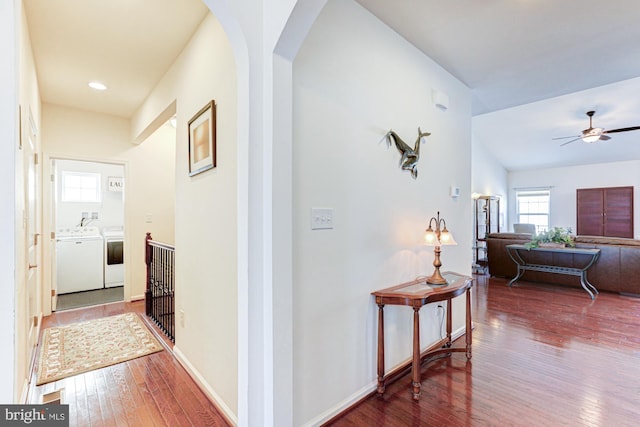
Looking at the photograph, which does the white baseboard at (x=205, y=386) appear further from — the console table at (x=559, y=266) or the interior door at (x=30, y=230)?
the console table at (x=559, y=266)

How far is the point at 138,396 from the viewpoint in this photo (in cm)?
212

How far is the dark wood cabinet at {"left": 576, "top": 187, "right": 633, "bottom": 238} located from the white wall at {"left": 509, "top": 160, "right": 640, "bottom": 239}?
11cm

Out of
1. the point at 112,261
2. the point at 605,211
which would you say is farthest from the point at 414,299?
the point at 605,211

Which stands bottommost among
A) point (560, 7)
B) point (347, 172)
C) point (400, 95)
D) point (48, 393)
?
point (48, 393)

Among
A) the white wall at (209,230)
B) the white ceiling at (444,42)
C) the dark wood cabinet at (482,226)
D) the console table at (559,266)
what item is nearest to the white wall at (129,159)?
the white ceiling at (444,42)

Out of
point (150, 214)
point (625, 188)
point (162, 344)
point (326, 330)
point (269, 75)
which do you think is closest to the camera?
point (269, 75)

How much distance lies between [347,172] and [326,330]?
3.33 feet

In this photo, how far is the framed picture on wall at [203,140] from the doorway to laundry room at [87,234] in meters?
2.89

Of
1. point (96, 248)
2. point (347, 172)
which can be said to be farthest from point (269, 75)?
point (96, 248)

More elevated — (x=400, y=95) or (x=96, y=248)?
(x=400, y=95)

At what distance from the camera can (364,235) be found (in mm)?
2074

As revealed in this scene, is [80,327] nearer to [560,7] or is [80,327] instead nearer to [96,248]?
[96,248]

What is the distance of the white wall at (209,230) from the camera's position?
187 cm
